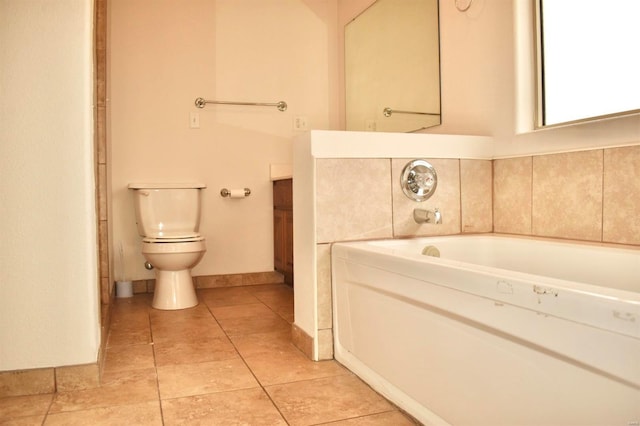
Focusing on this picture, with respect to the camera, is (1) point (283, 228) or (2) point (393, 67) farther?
(1) point (283, 228)

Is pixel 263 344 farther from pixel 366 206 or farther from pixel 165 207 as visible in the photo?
pixel 165 207

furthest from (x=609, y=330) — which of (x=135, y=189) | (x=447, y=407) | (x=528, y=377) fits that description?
(x=135, y=189)

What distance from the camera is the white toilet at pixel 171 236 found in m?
2.82

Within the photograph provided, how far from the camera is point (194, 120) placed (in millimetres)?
3391

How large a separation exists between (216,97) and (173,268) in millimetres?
1249

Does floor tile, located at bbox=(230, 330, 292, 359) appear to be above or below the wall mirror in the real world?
below

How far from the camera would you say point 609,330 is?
2.70 feet

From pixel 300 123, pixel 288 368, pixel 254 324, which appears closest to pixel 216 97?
pixel 300 123

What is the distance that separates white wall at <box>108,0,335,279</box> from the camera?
326 centimetres

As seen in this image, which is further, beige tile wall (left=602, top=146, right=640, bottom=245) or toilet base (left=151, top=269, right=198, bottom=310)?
toilet base (left=151, top=269, right=198, bottom=310)

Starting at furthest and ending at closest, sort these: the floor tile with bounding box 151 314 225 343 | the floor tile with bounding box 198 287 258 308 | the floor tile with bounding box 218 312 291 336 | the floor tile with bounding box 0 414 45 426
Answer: the floor tile with bounding box 198 287 258 308 < the floor tile with bounding box 218 312 291 336 < the floor tile with bounding box 151 314 225 343 < the floor tile with bounding box 0 414 45 426

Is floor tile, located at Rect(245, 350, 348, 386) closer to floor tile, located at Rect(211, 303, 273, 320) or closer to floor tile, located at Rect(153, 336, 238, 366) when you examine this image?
floor tile, located at Rect(153, 336, 238, 366)

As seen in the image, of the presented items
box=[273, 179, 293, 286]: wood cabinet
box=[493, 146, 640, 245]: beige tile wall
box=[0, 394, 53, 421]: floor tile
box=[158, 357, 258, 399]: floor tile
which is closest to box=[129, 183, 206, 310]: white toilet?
box=[273, 179, 293, 286]: wood cabinet

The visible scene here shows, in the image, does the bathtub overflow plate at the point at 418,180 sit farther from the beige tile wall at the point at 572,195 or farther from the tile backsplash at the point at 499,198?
the beige tile wall at the point at 572,195
